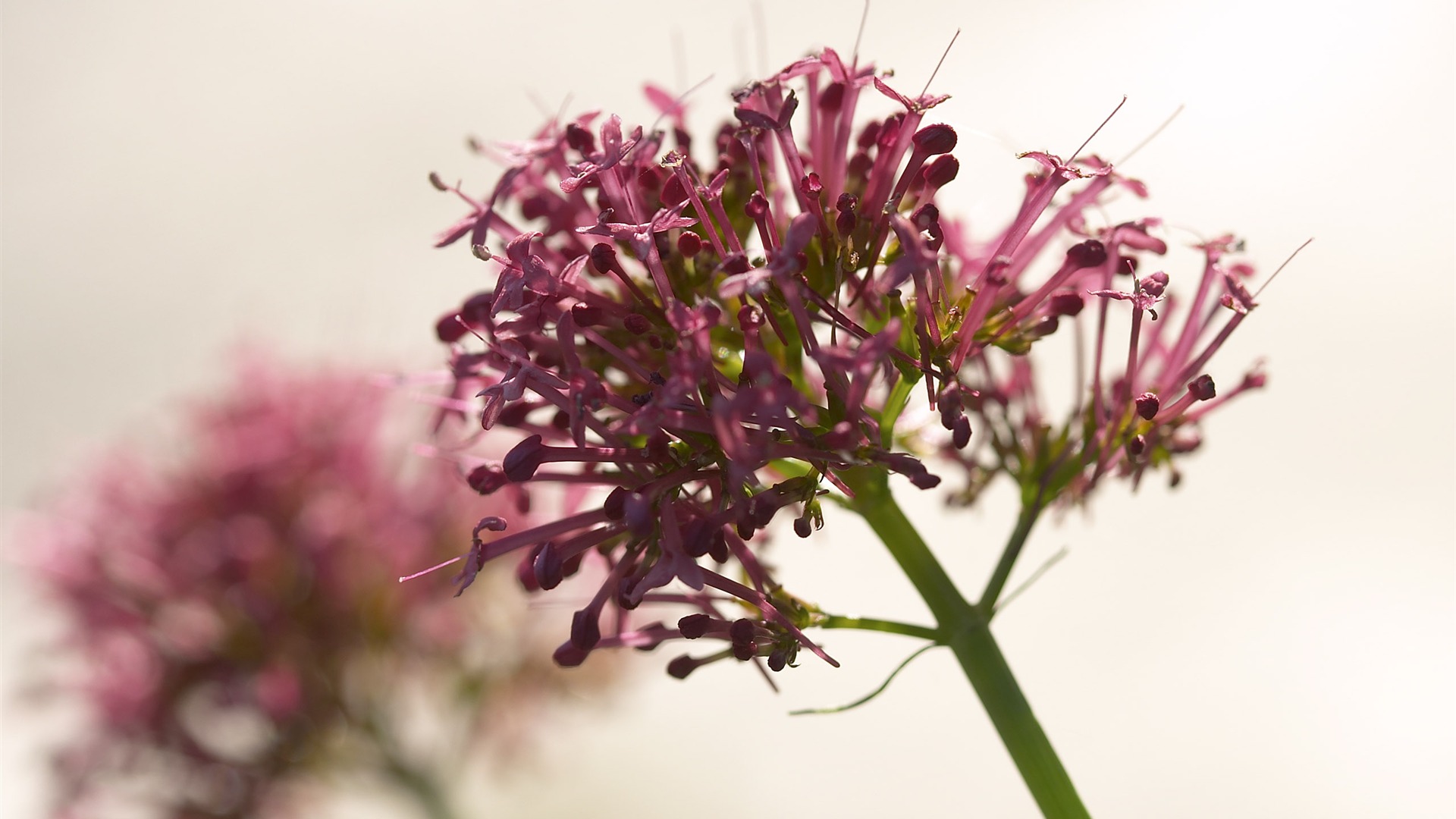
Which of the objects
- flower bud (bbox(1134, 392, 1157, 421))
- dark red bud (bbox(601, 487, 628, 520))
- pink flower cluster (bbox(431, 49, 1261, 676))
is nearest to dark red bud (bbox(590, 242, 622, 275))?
pink flower cluster (bbox(431, 49, 1261, 676))

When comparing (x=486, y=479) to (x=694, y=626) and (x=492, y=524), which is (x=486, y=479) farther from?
(x=694, y=626)

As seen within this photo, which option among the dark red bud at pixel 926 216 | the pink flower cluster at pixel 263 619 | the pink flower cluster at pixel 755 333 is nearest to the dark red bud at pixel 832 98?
the pink flower cluster at pixel 755 333

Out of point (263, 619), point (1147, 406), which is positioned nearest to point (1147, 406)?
point (1147, 406)

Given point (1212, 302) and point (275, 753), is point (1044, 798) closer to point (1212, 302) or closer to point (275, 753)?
point (1212, 302)

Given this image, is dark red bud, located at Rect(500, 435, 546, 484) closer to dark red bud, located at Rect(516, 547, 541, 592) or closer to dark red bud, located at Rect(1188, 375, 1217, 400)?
dark red bud, located at Rect(516, 547, 541, 592)

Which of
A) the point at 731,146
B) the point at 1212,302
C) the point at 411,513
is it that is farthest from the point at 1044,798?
the point at 411,513

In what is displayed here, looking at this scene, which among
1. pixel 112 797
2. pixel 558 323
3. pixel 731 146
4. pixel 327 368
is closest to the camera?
pixel 558 323
